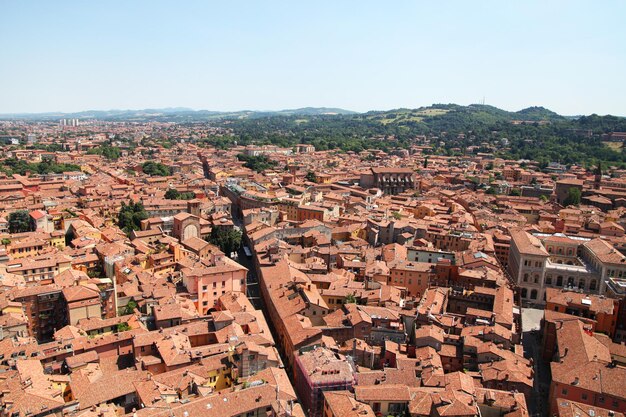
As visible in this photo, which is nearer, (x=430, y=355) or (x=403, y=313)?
(x=430, y=355)

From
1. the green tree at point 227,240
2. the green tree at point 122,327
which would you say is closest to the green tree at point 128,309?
the green tree at point 122,327

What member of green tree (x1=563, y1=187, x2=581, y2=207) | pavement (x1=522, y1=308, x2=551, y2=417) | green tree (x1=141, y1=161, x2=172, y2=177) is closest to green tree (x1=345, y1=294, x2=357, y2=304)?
pavement (x1=522, y1=308, x2=551, y2=417)

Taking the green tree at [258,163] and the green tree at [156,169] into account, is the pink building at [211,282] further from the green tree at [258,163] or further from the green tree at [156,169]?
the green tree at [258,163]

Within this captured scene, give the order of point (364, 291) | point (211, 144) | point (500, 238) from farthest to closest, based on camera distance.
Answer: point (211, 144) < point (500, 238) < point (364, 291)

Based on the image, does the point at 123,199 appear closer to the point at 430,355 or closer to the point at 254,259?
the point at 254,259

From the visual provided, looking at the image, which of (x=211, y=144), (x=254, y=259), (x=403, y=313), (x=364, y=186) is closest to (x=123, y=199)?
(x=254, y=259)

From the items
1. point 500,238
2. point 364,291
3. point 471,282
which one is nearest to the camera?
point 364,291

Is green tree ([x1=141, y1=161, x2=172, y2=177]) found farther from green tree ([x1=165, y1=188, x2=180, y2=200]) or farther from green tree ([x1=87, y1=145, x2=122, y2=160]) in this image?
green tree ([x1=87, y1=145, x2=122, y2=160])
